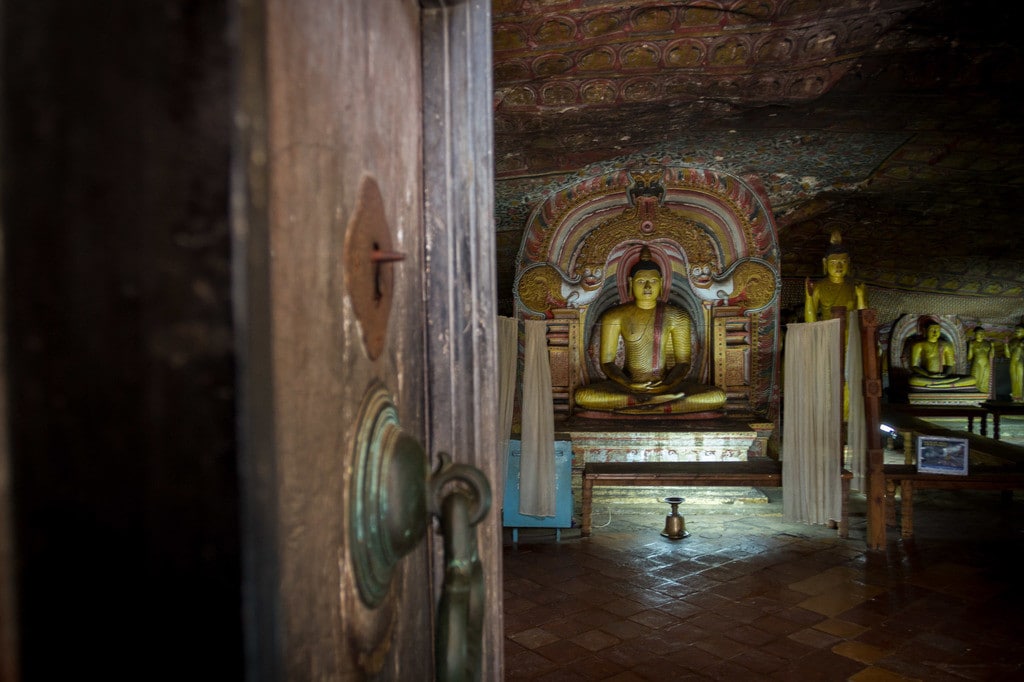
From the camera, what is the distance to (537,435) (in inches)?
256

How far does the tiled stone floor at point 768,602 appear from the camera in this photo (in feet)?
12.4

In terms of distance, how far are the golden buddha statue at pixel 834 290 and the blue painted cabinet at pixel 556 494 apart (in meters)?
4.67

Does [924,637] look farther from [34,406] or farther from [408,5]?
[34,406]

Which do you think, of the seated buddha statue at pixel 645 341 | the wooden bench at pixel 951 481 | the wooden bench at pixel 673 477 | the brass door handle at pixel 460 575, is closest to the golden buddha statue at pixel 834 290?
the seated buddha statue at pixel 645 341

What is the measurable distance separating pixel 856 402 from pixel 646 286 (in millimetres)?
3534

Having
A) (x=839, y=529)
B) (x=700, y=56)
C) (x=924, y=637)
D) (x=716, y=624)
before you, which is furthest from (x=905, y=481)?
(x=700, y=56)

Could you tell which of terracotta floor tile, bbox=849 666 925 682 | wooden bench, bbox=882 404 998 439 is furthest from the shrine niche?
terracotta floor tile, bbox=849 666 925 682

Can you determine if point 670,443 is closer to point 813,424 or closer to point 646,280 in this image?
point 813,424

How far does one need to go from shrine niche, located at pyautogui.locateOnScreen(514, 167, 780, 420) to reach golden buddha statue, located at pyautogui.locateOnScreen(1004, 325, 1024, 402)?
23.8 feet

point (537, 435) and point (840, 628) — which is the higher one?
point (537, 435)

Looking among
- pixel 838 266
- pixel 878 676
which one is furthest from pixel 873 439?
pixel 838 266

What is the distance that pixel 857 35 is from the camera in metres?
5.67

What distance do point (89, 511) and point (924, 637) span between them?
471 centimetres

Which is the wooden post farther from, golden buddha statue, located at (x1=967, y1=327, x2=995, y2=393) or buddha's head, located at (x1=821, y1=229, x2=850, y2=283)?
golden buddha statue, located at (x1=967, y1=327, x2=995, y2=393)
